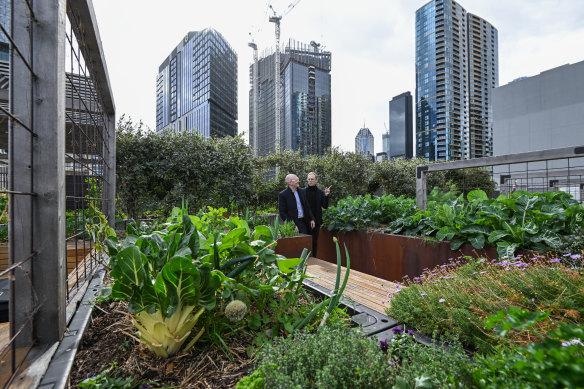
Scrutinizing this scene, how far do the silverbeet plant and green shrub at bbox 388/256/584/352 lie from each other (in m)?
0.92

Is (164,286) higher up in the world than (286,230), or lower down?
higher up

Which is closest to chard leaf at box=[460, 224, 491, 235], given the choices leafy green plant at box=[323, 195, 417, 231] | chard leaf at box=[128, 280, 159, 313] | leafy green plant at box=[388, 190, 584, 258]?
leafy green plant at box=[388, 190, 584, 258]

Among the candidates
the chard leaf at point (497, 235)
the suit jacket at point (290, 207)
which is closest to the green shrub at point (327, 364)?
the chard leaf at point (497, 235)

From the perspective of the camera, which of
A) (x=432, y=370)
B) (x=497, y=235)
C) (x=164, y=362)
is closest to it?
(x=432, y=370)

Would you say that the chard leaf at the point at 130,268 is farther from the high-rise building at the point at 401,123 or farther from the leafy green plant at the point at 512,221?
the high-rise building at the point at 401,123

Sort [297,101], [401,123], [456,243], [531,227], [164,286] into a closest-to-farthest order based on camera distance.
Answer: [164,286]
[531,227]
[456,243]
[297,101]
[401,123]

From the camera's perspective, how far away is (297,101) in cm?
5166

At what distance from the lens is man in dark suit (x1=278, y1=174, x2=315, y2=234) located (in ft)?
15.4

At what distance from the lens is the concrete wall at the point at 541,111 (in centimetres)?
2761

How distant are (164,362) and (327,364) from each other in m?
0.62

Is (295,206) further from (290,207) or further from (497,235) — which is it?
(497,235)

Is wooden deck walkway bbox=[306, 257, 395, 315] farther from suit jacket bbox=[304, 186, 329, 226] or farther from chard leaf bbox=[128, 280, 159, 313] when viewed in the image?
suit jacket bbox=[304, 186, 329, 226]

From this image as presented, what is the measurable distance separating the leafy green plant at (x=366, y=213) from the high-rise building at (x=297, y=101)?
135 feet

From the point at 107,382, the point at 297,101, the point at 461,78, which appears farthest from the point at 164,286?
the point at 461,78
